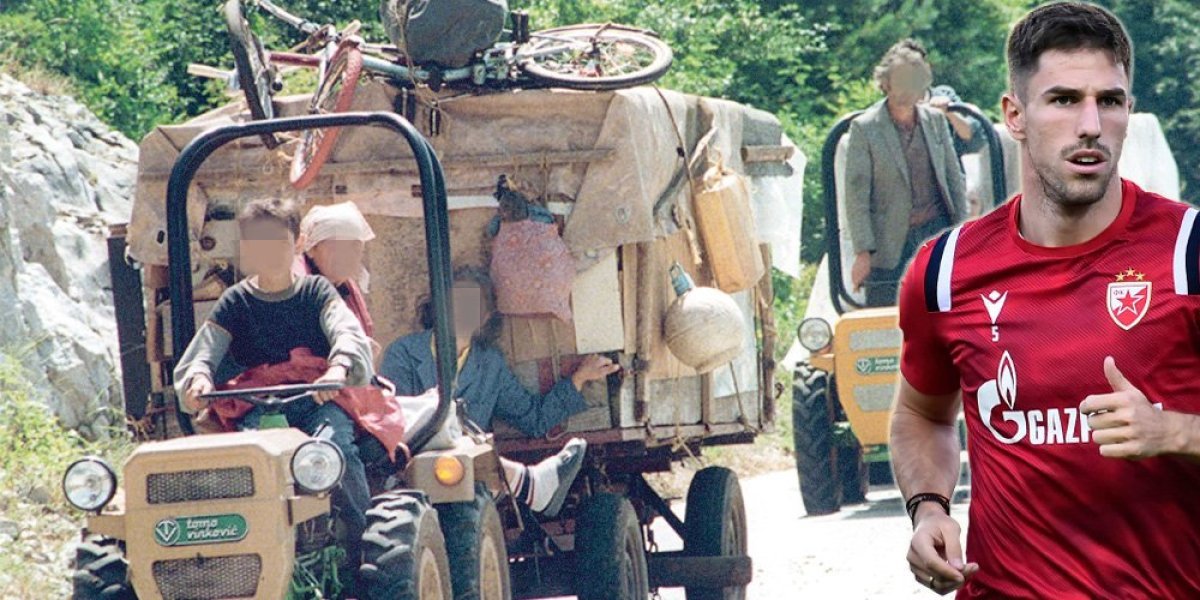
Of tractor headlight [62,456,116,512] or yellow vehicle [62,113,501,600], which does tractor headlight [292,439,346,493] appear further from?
tractor headlight [62,456,116,512]

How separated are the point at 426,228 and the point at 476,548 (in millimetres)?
1235

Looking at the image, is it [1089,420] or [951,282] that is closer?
[1089,420]

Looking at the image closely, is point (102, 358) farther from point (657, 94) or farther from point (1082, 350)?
point (1082, 350)

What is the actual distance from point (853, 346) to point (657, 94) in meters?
3.64

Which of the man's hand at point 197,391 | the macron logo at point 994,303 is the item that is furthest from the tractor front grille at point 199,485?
the macron logo at point 994,303

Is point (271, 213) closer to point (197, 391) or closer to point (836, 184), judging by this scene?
point (197, 391)

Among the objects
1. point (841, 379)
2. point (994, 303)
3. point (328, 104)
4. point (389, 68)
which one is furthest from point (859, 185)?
point (994, 303)

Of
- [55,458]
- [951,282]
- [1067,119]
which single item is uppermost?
[1067,119]

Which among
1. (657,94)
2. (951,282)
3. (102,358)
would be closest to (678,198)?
(657,94)

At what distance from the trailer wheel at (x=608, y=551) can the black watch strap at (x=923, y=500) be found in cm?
557

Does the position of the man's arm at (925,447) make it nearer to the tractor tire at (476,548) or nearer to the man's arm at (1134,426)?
the man's arm at (1134,426)

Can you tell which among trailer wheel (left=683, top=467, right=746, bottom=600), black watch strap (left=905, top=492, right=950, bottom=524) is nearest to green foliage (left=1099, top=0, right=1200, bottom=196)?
trailer wheel (left=683, top=467, right=746, bottom=600)

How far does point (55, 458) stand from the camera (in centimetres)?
1339

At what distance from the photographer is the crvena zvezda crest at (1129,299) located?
4672 millimetres
